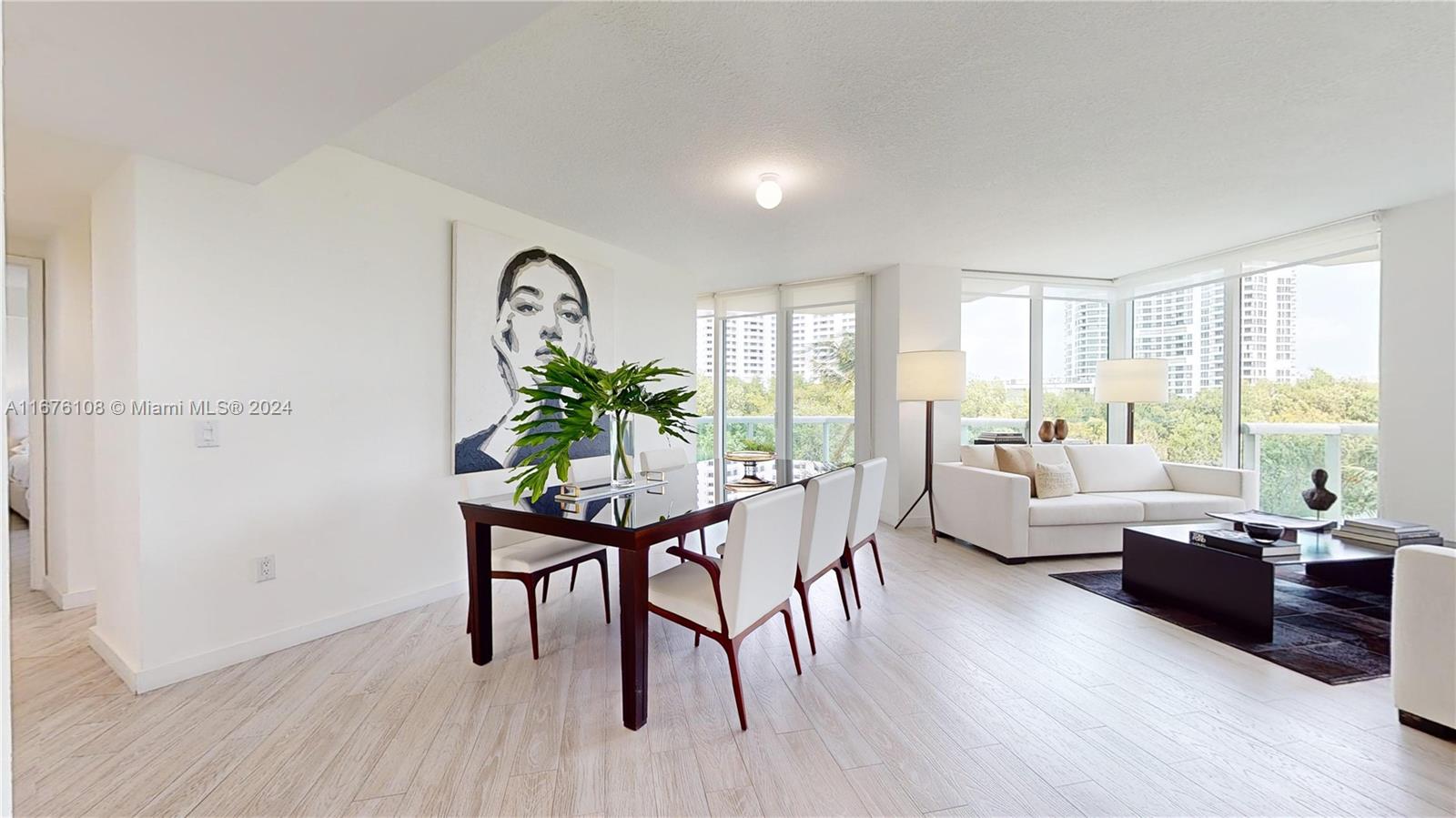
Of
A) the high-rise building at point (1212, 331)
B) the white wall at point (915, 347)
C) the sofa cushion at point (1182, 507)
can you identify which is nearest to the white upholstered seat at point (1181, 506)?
the sofa cushion at point (1182, 507)

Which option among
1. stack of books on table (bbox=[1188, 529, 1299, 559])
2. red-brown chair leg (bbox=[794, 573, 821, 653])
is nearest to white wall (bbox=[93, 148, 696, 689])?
red-brown chair leg (bbox=[794, 573, 821, 653])

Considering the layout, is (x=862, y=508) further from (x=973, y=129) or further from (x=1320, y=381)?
(x=1320, y=381)

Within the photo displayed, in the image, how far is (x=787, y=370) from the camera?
20.5 feet

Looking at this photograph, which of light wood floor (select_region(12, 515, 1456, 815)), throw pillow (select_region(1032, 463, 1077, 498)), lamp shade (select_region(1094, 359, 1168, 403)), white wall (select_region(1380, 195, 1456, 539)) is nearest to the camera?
light wood floor (select_region(12, 515, 1456, 815))

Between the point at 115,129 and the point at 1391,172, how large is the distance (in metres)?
5.89

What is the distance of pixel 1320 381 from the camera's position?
4.50 meters

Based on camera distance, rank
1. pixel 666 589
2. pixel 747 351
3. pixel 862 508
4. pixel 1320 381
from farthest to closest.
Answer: pixel 747 351
pixel 1320 381
pixel 862 508
pixel 666 589

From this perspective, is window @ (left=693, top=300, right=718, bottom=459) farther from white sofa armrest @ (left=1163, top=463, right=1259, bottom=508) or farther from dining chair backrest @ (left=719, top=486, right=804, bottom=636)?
dining chair backrest @ (left=719, top=486, right=804, bottom=636)

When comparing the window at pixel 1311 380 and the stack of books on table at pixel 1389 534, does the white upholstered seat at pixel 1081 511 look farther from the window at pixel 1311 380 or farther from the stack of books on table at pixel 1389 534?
the window at pixel 1311 380

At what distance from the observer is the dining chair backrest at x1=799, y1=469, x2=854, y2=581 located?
104 inches

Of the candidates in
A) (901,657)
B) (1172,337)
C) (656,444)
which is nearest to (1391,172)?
(1172,337)

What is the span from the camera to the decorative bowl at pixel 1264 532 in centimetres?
292

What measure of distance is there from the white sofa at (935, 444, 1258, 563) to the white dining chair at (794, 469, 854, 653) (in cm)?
183

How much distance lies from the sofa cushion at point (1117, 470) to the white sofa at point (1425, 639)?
2688 millimetres
